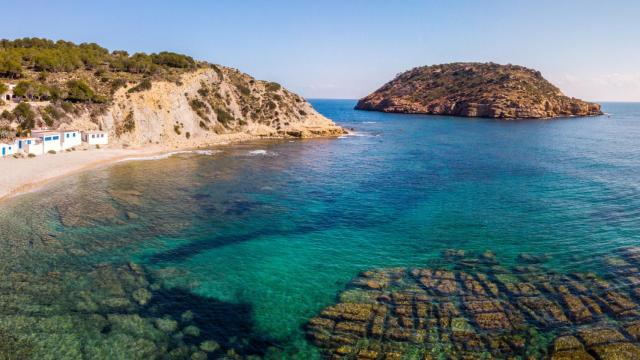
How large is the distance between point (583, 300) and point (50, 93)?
75.4m

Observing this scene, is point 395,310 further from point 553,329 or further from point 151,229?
point 151,229

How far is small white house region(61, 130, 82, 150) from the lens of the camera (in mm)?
57469

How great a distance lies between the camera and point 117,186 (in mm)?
43812

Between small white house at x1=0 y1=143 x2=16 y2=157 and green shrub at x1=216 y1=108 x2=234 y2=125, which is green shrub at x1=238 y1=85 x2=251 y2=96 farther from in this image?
small white house at x1=0 y1=143 x2=16 y2=157

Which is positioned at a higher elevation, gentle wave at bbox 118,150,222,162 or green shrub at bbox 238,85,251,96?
green shrub at bbox 238,85,251,96

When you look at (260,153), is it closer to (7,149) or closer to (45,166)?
(45,166)

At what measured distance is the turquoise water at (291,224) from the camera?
2275 centimetres

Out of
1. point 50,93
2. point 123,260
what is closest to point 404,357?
point 123,260

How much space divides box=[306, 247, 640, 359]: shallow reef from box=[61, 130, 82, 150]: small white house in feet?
172

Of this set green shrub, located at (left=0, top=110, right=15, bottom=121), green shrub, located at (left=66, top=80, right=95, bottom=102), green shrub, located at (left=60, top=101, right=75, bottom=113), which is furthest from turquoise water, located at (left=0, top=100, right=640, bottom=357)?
green shrub, located at (left=66, top=80, right=95, bottom=102)

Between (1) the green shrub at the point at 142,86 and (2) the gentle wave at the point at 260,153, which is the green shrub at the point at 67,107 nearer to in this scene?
(1) the green shrub at the point at 142,86

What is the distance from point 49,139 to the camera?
54750 millimetres

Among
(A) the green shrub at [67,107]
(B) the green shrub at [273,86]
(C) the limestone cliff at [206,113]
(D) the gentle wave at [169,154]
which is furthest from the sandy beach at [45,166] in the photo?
(B) the green shrub at [273,86]

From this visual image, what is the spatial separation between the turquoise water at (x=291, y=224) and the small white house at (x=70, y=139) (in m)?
10.9
